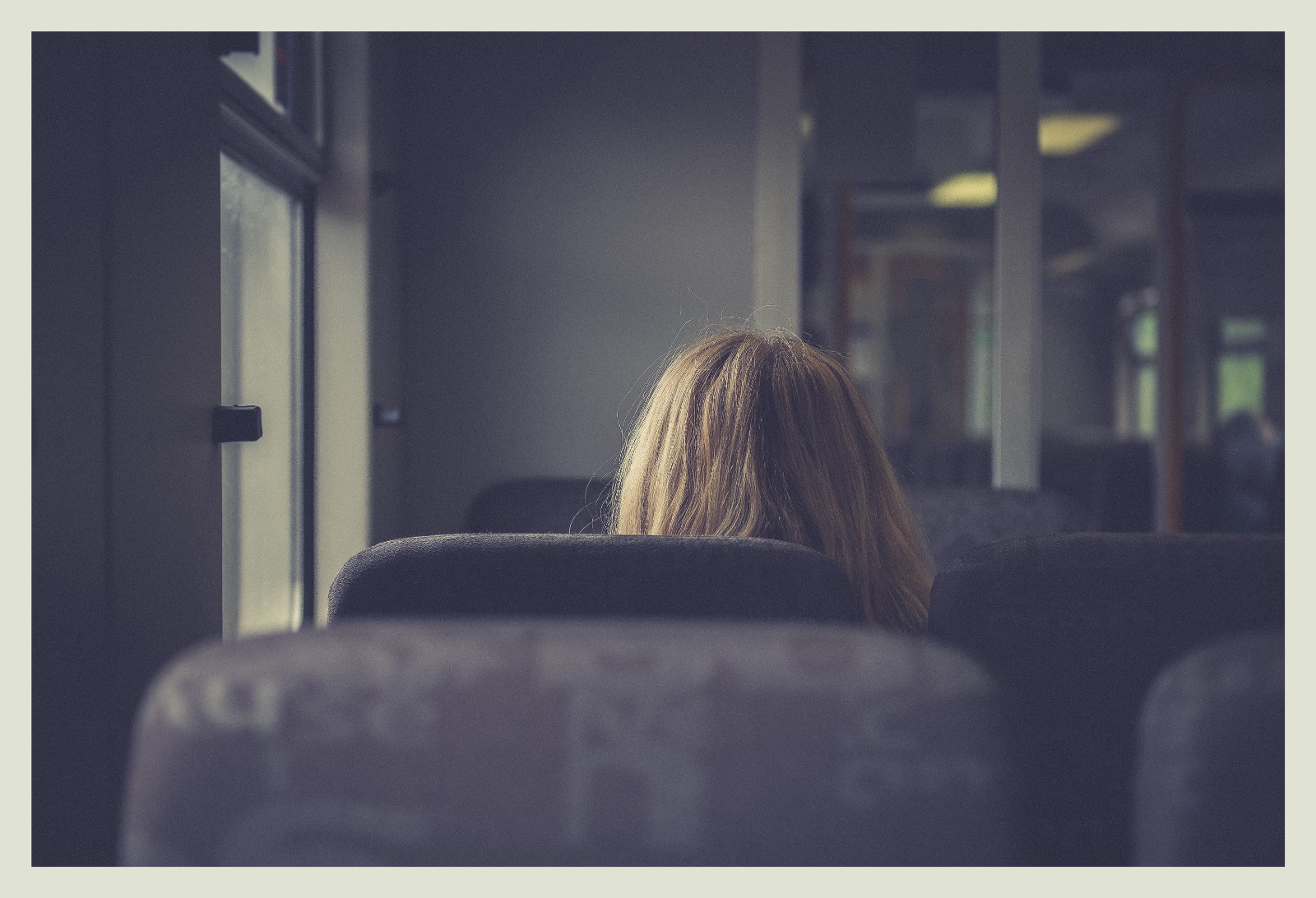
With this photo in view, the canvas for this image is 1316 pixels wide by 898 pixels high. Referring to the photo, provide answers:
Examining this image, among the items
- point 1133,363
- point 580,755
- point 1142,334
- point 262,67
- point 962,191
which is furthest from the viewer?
point 962,191

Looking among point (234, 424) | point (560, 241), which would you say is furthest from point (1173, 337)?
point (234, 424)

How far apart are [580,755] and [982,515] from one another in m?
2.09

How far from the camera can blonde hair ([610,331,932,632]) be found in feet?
4.10

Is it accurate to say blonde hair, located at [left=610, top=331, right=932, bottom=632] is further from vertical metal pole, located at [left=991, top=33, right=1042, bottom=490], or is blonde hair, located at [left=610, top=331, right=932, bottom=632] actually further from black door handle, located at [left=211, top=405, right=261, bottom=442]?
vertical metal pole, located at [left=991, top=33, right=1042, bottom=490]

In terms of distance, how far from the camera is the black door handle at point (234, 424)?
171 centimetres

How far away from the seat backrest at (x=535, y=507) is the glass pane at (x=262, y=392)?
48cm

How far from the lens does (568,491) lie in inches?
100

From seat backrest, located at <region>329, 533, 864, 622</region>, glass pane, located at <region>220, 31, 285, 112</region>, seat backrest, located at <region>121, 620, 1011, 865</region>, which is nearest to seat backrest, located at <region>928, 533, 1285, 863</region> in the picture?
seat backrest, located at <region>329, 533, 864, 622</region>

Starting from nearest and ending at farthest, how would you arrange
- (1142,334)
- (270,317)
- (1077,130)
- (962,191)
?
(270,317) < (1077,130) < (1142,334) < (962,191)

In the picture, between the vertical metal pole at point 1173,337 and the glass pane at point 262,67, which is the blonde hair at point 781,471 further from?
the vertical metal pole at point 1173,337

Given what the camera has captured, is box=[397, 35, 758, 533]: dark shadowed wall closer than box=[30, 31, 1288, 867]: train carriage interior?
No

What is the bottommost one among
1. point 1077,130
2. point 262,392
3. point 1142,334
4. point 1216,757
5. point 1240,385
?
point 1216,757

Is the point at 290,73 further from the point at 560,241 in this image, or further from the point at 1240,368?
the point at 1240,368

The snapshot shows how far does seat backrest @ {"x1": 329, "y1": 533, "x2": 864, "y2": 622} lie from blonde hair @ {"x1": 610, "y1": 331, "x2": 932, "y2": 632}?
0.24 m
